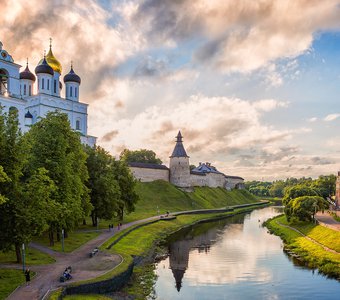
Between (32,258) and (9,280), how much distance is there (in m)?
5.53

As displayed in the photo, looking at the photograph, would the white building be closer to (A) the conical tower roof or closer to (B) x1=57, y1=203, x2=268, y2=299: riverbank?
(A) the conical tower roof

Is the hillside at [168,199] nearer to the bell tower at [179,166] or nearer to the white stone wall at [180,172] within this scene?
the white stone wall at [180,172]

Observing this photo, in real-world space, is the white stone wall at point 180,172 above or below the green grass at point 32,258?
above

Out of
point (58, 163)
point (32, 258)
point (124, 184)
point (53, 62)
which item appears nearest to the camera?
point (32, 258)

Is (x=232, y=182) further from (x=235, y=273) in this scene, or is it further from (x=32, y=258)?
(x=32, y=258)

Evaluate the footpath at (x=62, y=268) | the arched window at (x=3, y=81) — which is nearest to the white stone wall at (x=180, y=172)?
the arched window at (x=3, y=81)

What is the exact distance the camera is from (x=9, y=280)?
2114 cm

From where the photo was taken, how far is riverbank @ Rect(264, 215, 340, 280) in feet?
96.9

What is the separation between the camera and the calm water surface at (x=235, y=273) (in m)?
23.9

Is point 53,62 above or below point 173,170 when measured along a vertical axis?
above

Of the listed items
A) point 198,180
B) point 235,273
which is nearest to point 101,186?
point 235,273

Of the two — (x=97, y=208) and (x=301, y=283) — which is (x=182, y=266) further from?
(x=97, y=208)

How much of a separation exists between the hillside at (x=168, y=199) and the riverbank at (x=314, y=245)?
22.9 metres

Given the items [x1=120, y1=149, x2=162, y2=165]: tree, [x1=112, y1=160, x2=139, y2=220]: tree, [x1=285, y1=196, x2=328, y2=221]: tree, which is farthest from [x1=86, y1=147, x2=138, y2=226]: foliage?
[x1=120, y1=149, x2=162, y2=165]: tree
